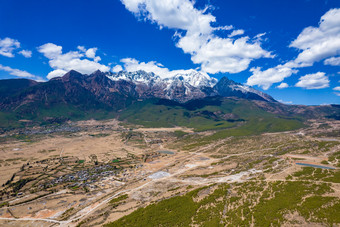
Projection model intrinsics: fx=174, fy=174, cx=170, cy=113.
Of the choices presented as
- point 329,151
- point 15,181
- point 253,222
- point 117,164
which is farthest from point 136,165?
point 329,151

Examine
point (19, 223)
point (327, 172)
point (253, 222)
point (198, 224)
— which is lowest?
point (19, 223)

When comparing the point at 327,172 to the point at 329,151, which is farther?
the point at 329,151

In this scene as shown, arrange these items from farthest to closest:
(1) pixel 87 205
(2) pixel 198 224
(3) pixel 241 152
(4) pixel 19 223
Result: (3) pixel 241 152, (1) pixel 87 205, (4) pixel 19 223, (2) pixel 198 224

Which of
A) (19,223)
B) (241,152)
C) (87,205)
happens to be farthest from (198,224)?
(241,152)

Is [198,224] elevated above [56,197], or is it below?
above

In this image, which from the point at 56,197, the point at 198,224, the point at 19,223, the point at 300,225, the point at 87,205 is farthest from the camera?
the point at 56,197

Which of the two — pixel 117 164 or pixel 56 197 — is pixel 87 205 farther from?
pixel 117 164

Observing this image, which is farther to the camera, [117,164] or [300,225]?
[117,164]

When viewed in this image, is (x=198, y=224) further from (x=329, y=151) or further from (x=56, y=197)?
(x=329, y=151)

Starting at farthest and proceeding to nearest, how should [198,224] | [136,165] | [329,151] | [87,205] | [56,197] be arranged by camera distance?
[136,165], [329,151], [56,197], [87,205], [198,224]
